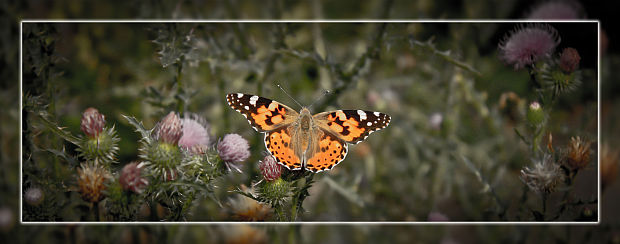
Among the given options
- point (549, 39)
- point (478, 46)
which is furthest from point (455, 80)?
point (549, 39)

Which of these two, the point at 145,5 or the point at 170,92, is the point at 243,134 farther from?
the point at 145,5

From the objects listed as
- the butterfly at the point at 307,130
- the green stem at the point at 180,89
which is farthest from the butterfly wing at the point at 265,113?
the green stem at the point at 180,89

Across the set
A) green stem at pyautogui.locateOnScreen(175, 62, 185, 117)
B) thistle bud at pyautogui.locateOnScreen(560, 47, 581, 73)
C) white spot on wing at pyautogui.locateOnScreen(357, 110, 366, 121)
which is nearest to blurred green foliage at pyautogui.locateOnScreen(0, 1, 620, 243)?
green stem at pyautogui.locateOnScreen(175, 62, 185, 117)

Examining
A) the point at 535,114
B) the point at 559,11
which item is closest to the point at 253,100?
the point at 535,114

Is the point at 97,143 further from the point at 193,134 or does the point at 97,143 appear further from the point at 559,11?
the point at 559,11

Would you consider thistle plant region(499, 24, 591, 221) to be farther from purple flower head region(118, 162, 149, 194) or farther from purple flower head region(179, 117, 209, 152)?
purple flower head region(118, 162, 149, 194)

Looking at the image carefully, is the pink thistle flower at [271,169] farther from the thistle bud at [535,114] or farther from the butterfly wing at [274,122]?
the thistle bud at [535,114]
